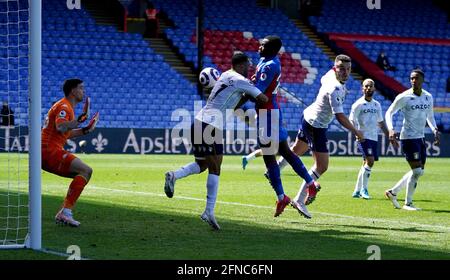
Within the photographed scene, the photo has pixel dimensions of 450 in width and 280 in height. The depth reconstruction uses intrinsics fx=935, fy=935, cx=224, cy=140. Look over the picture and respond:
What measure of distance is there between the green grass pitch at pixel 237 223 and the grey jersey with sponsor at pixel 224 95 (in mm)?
1352

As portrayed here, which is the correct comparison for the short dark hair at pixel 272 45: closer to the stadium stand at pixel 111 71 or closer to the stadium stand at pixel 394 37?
the stadium stand at pixel 111 71

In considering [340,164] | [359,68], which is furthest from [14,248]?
[359,68]

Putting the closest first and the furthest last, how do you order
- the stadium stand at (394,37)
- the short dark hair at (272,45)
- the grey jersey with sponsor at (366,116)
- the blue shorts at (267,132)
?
the short dark hair at (272,45), the blue shorts at (267,132), the grey jersey with sponsor at (366,116), the stadium stand at (394,37)

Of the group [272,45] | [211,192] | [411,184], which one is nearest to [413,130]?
[411,184]

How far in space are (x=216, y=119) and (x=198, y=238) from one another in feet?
5.71

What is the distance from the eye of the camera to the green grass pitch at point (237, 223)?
9359 mm

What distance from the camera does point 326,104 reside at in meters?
13.4

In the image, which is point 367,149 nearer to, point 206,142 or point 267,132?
point 267,132

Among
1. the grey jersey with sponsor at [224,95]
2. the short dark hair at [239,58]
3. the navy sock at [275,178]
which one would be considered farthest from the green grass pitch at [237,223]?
the short dark hair at [239,58]

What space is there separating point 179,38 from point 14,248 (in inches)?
1261

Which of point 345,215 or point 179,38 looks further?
point 179,38
